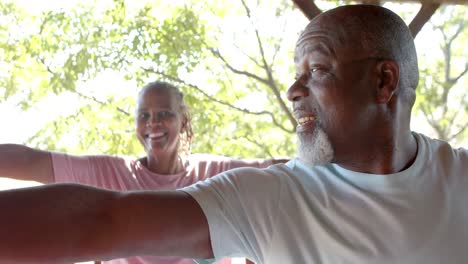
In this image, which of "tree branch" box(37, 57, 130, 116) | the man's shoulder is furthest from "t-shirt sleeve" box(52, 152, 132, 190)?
"tree branch" box(37, 57, 130, 116)

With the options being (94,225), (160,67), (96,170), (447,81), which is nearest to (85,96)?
(160,67)

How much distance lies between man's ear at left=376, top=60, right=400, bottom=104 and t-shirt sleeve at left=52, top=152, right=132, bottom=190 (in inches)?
53.7

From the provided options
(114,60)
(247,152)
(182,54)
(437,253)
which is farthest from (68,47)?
(437,253)

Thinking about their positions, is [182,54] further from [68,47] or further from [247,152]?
[247,152]

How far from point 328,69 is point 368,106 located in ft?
0.41

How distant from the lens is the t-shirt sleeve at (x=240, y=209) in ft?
3.28

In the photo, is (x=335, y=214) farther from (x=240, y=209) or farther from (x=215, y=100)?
(x=215, y=100)

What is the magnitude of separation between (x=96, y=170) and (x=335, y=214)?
1.44 m

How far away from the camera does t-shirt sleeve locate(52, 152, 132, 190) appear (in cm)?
224

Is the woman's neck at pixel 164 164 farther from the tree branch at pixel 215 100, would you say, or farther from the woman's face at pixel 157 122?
the tree branch at pixel 215 100

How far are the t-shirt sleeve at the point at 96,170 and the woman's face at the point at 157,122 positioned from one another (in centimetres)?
20

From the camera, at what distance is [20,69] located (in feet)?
16.9

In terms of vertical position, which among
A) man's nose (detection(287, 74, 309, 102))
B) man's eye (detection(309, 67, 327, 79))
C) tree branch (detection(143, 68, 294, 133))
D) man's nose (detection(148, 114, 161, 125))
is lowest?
man's nose (detection(148, 114, 161, 125))

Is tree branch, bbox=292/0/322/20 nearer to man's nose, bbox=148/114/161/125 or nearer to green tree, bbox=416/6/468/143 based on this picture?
man's nose, bbox=148/114/161/125
